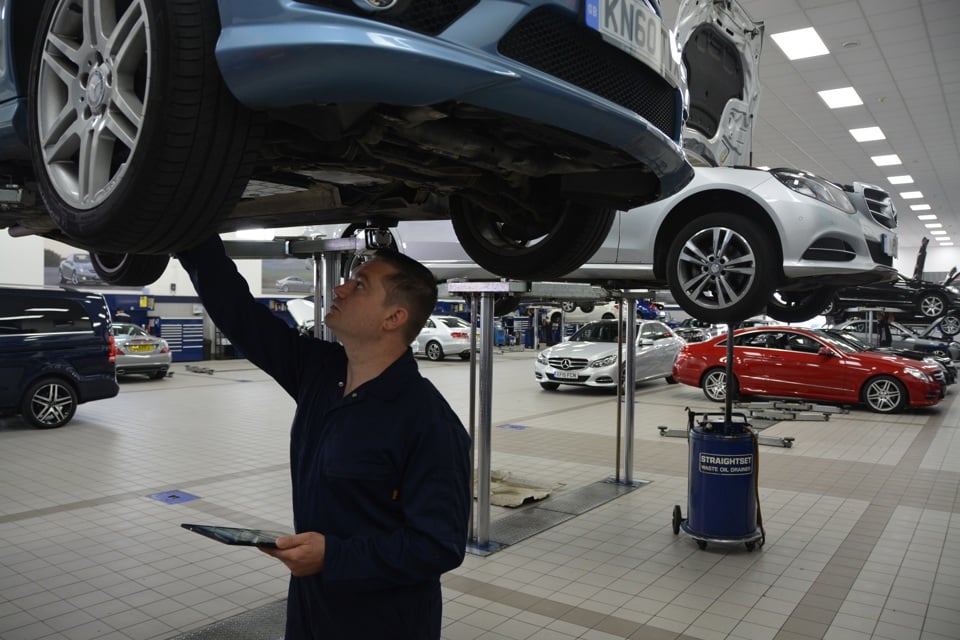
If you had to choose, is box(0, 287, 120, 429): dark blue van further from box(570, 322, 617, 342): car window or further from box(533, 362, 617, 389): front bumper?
box(570, 322, 617, 342): car window

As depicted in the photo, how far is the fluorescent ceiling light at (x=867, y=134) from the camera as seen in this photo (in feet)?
45.0

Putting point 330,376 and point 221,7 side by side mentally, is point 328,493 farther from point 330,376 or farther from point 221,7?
point 221,7

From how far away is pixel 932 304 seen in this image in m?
13.4

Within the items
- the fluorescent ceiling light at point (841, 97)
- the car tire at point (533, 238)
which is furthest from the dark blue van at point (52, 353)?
the fluorescent ceiling light at point (841, 97)

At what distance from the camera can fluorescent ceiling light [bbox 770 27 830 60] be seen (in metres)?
9.05

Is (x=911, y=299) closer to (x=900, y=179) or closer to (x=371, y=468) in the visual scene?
(x=900, y=179)

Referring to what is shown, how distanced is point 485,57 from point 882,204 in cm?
437

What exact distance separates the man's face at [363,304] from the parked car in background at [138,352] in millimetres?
12323

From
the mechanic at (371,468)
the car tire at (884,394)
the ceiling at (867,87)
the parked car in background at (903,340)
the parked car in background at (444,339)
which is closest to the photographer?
the mechanic at (371,468)

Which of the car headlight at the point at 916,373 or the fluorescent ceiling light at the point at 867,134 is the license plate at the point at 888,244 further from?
the fluorescent ceiling light at the point at 867,134

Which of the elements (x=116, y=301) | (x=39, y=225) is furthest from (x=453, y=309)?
(x=39, y=225)

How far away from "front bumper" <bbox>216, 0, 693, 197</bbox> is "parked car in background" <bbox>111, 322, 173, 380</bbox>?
12659 millimetres

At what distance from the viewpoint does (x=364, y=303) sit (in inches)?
65.4

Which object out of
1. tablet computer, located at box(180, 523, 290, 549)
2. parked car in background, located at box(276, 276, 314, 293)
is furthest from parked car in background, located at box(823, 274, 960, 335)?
tablet computer, located at box(180, 523, 290, 549)
